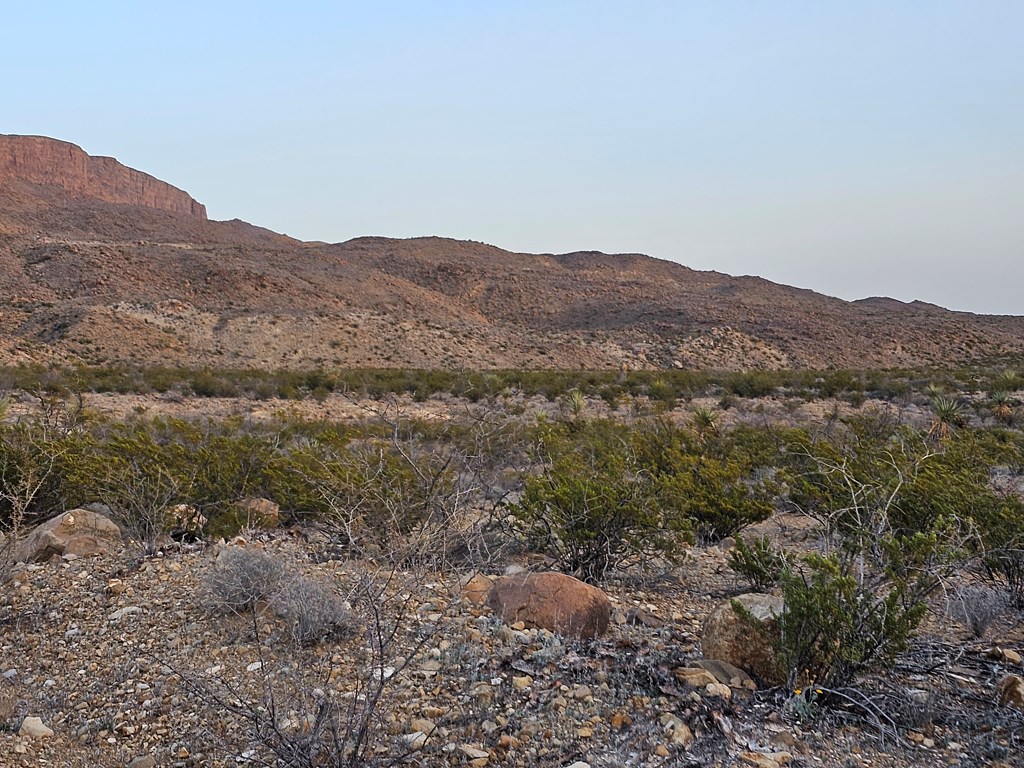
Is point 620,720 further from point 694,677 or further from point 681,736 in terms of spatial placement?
point 694,677

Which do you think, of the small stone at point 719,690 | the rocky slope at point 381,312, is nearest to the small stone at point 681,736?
the small stone at point 719,690

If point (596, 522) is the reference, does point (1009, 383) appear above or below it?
above

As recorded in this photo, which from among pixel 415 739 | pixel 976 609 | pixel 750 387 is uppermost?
pixel 750 387

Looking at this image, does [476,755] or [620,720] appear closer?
[476,755]

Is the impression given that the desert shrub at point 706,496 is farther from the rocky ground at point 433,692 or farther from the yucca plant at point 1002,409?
the yucca plant at point 1002,409

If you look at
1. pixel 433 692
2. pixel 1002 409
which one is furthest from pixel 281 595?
pixel 1002 409

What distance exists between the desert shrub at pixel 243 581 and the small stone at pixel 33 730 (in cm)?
112

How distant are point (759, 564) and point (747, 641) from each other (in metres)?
1.50

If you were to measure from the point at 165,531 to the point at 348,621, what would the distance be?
3244 millimetres

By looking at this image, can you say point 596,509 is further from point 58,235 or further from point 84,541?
point 58,235

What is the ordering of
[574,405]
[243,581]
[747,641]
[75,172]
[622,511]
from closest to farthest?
[747,641] → [243,581] → [622,511] → [574,405] → [75,172]

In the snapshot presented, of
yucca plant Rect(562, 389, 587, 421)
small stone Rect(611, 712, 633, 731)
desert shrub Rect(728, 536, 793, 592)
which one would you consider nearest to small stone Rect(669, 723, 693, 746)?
small stone Rect(611, 712, 633, 731)

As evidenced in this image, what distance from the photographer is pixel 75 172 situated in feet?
342

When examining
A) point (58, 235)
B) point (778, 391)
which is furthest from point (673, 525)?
point (58, 235)
